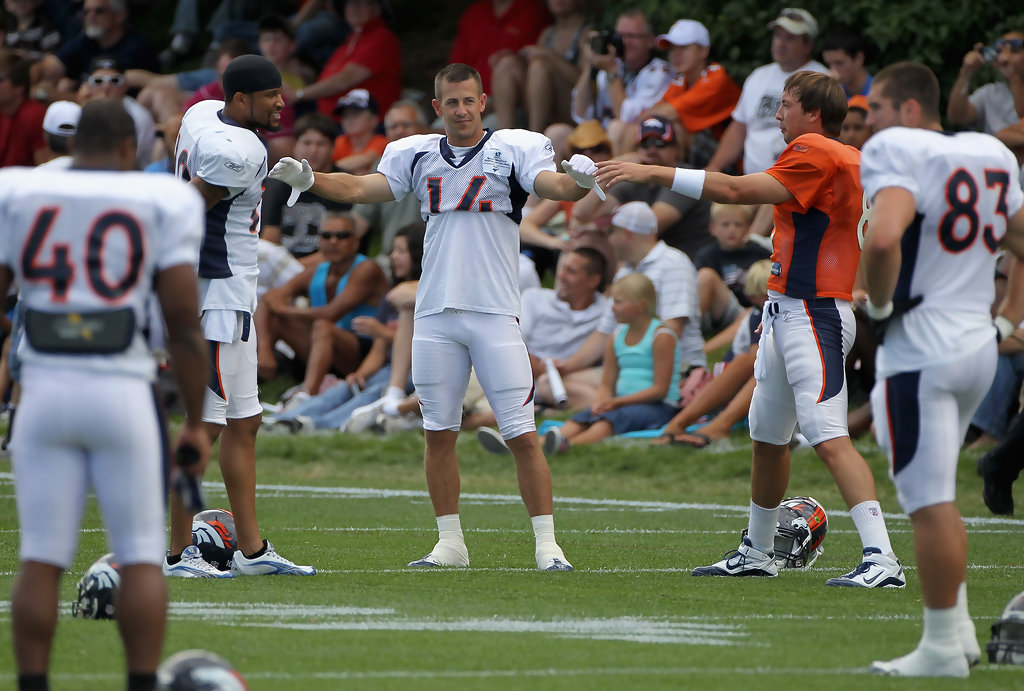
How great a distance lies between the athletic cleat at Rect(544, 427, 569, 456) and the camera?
42.0 feet

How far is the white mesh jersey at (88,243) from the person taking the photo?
169 inches

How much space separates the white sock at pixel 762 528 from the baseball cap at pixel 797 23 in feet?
23.3

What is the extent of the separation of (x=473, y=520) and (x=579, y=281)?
4306mm

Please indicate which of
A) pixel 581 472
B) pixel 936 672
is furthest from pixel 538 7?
pixel 936 672

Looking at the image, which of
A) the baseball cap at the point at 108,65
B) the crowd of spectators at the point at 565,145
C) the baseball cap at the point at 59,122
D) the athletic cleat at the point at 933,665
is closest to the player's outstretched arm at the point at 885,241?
the athletic cleat at the point at 933,665

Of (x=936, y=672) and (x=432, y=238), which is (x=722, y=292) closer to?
(x=432, y=238)

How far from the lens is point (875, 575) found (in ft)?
24.1

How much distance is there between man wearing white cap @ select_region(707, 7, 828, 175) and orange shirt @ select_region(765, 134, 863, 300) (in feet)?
21.2

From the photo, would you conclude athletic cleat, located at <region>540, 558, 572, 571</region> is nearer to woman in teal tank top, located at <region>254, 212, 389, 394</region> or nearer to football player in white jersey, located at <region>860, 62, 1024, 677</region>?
football player in white jersey, located at <region>860, 62, 1024, 677</region>

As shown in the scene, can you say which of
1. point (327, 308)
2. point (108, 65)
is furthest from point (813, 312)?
point (108, 65)

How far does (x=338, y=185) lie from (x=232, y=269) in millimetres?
926

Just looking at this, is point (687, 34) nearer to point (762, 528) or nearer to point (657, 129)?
point (657, 129)

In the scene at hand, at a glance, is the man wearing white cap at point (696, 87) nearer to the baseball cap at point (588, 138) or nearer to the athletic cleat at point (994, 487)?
the baseball cap at point (588, 138)

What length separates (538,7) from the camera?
1803cm
